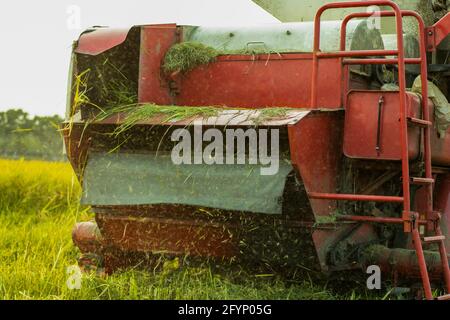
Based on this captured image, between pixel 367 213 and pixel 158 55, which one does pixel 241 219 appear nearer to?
pixel 367 213

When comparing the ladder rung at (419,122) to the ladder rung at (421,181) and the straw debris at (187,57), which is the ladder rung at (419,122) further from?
the straw debris at (187,57)

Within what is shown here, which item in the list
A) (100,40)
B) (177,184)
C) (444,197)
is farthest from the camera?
(444,197)

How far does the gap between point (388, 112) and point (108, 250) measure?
2404mm

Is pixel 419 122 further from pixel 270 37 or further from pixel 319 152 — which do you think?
pixel 270 37

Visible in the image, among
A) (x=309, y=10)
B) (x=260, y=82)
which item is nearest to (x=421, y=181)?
(x=260, y=82)

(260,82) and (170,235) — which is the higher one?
(260,82)

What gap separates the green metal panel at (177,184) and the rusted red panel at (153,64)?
546 millimetres

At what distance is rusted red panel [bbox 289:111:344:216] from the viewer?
4930 mm

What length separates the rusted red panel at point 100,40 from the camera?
5.70m

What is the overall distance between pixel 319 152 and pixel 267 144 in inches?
15.7
